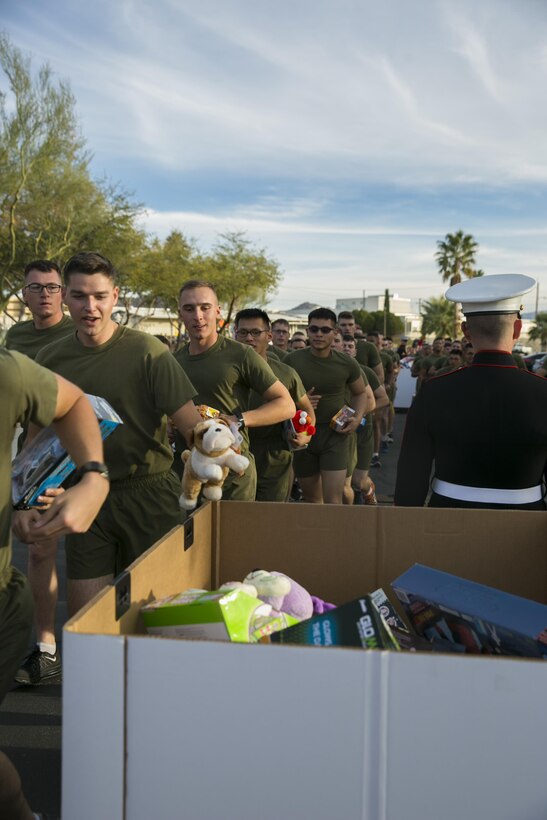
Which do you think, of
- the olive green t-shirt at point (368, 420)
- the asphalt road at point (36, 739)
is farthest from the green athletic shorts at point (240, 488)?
the olive green t-shirt at point (368, 420)

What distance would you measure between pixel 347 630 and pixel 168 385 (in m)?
1.76

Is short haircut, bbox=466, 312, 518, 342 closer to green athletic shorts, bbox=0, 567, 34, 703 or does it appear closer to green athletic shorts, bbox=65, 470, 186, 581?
green athletic shorts, bbox=65, 470, 186, 581

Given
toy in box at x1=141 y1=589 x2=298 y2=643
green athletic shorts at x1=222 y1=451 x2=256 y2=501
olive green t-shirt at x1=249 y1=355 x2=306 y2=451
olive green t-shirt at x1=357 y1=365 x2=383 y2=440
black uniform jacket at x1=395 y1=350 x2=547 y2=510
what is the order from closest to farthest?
toy in box at x1=141 y1=589 x2=298 y2=643 < black uniform jacket at x1=395 y1=350 x2=547 y2=510 < green athletic shorts at x1=222 y1=451 x2=256 y2=501 < olive green t-shirt at x1=249 y1=355 x2=306 y2=451 < olive green t-shirt at x1=357 y1=365 x2=383 y2=440

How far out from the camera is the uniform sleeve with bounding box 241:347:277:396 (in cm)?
430

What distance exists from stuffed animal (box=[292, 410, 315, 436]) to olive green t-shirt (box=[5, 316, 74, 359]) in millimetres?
1557

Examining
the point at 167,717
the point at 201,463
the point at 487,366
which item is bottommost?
the point at 167,717

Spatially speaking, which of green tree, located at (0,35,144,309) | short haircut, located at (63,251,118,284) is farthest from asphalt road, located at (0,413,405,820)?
green tree, located at (0,35,144,309)

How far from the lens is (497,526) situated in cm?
242

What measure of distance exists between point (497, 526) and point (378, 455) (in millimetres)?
10142

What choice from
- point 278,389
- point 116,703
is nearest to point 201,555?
point 116,703

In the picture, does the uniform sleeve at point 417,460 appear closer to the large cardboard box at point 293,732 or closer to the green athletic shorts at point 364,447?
the large cardboard box at point 293,732

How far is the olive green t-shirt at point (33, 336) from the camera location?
4848 mm

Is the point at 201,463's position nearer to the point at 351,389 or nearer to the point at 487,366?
the point at 487,366

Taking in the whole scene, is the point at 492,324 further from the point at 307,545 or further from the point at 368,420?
the point at 368,420
